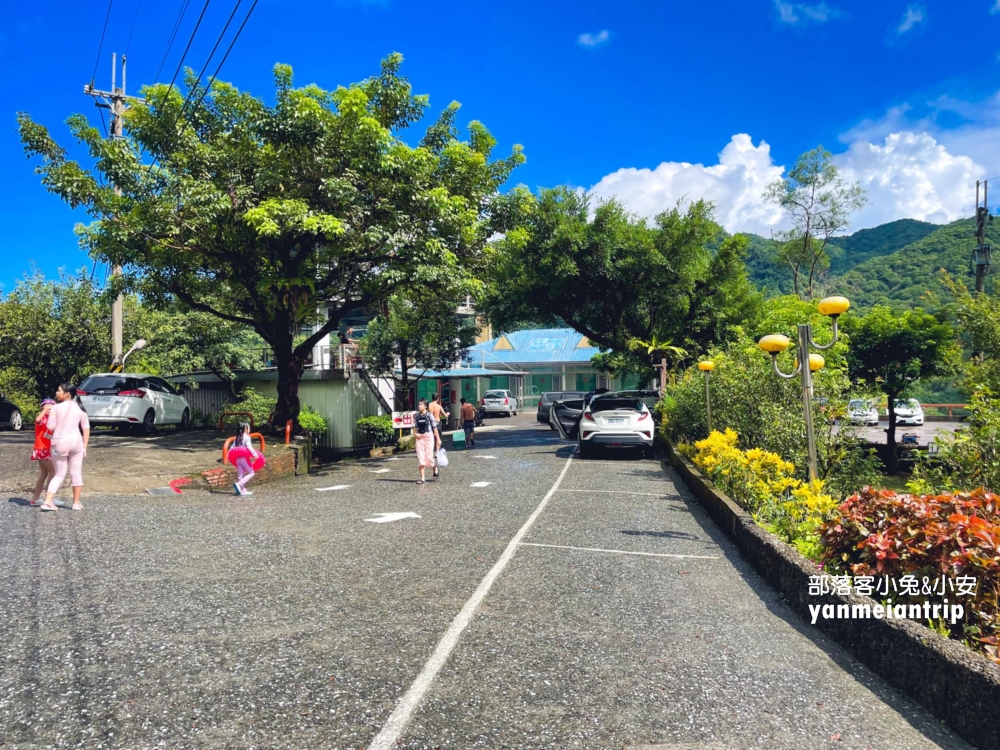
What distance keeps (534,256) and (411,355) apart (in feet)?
18.8

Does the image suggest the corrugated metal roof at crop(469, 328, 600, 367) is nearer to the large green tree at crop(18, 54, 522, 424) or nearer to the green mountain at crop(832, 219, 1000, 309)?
the green mountain at crop(832, 219, 1000, 309)

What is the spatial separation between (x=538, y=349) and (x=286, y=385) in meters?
34.6

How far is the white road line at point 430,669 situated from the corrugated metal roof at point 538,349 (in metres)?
40.8

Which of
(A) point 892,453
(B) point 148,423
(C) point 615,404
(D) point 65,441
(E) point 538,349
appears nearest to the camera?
(D) point 65,441

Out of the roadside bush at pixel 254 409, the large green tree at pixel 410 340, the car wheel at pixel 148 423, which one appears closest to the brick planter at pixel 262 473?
the roadside bush at pixel 254 409

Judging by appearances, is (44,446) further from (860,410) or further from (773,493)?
(860,410)

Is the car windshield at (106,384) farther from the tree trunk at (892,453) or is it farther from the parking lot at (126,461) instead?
the tree trunk at (892,453)

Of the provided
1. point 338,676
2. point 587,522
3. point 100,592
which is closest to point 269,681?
point 338,676

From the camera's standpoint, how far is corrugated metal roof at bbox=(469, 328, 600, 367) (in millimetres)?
47844

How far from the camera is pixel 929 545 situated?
13.5ft

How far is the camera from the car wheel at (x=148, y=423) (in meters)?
17.8

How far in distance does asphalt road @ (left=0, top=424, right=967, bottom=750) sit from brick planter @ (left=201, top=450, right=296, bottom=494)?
11.4 ft

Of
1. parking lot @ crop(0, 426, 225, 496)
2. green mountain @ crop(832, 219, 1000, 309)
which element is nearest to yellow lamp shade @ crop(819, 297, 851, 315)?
parking lot @ crop(0, 426, 225, 496)

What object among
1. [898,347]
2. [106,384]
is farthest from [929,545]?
[898,347]
